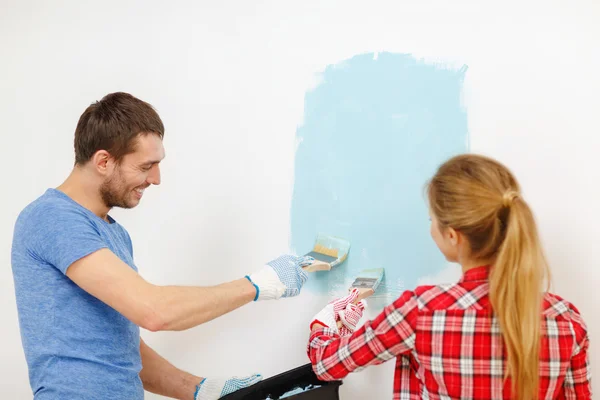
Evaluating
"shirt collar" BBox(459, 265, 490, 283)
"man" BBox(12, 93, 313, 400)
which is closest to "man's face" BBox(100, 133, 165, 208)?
"man" BBox(12, 93, 313, 400)

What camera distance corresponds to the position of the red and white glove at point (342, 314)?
1.24 m

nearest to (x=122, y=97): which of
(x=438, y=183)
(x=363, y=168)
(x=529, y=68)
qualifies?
(x=363, y=168)

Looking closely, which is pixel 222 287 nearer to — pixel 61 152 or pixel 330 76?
pixel 330 76

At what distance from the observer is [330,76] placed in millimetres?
1468

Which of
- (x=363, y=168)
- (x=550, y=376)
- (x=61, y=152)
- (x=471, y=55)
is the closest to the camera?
(x=550, y=376)

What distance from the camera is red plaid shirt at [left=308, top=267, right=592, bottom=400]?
92 centimetres

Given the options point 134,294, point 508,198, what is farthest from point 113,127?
point 508,198

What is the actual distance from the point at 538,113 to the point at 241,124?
0.78m

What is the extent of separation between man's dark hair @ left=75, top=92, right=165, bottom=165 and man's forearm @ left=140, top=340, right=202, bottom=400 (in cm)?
57

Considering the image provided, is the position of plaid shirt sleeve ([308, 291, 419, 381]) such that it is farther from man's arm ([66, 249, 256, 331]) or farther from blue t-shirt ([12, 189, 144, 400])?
blue t-shirt ([12, 189, 144, 400])

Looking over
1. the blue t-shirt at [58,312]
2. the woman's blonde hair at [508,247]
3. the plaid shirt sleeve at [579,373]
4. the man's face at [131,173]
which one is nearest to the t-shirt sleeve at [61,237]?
the blue t-shirt at [58,312]

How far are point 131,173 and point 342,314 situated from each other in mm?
577

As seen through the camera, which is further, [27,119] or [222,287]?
[27,119]

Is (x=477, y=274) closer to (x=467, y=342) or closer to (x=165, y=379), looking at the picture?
(x=467, y=342)
